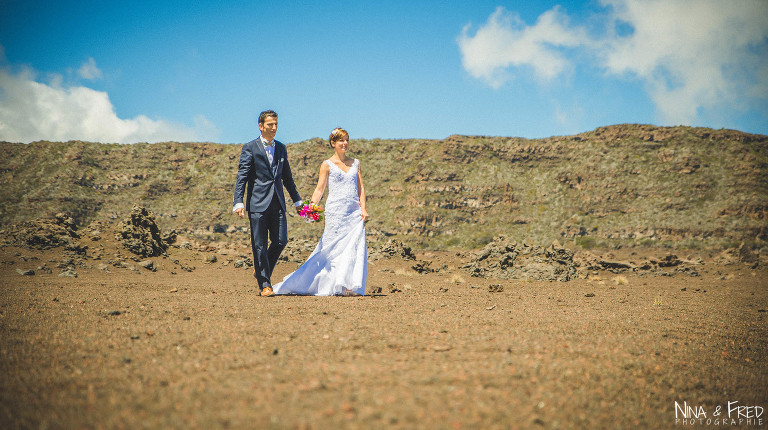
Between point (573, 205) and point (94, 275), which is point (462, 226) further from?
point (94, 275)

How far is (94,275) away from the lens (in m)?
10.1

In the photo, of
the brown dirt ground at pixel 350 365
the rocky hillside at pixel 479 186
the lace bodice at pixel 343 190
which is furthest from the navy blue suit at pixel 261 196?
the rocky hillside at pixel 479 186

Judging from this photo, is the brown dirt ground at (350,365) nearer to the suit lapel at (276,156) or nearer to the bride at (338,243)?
the bride at (338,243)

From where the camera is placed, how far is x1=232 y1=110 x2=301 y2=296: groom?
6445mm

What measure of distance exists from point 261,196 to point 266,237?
0.66 meters

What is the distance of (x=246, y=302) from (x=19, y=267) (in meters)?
8.32

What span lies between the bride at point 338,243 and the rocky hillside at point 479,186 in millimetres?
42920

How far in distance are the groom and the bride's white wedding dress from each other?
1.75 feet

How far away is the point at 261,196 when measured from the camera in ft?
21.3

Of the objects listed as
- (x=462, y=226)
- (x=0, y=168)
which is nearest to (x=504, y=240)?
(x=462, y=226)

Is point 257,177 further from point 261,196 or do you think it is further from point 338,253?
point 338,253

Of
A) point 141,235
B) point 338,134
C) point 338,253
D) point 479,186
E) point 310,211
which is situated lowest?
point 338,253

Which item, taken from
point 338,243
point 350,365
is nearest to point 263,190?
point 338,243

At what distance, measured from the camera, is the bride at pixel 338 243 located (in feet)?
22.2
